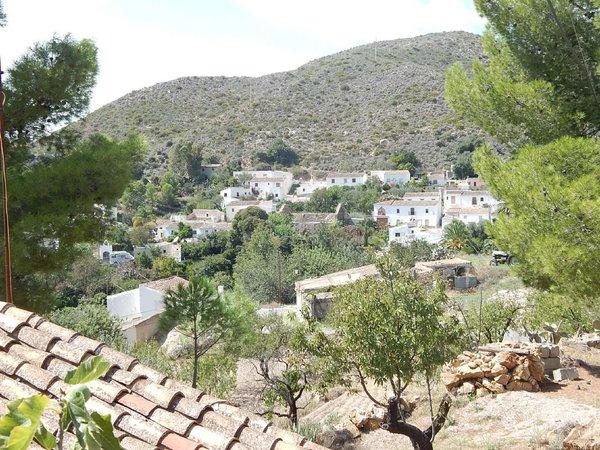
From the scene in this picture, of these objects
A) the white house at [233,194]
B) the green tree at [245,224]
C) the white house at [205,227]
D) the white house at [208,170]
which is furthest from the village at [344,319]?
the white house at [208,170]

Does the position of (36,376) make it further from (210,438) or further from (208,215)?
(208,215)

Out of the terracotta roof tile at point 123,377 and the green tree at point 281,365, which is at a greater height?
the terracotta roof tile at point 123,377

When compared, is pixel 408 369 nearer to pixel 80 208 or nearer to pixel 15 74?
pixel 80 208

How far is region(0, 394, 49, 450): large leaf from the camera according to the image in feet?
3.76

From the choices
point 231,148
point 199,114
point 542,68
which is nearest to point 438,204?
point 231,148

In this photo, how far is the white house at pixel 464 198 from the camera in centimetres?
4754

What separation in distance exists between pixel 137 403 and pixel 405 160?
56610 mm

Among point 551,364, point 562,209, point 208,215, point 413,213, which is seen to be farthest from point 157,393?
point 208,215

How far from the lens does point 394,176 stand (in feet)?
182

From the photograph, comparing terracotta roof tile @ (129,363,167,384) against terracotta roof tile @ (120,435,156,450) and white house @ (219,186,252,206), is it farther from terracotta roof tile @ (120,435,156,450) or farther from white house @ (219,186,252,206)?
white house @ (219,186,252,206)

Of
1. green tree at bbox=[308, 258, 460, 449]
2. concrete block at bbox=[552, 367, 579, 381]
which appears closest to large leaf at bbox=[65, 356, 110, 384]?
green tree at bbox=[308, 258, 460, 449]

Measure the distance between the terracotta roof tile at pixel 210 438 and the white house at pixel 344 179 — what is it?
53.9 m

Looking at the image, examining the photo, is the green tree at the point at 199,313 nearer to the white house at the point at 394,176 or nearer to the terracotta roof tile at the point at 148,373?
the terracotta roof tile at the point at 148,373

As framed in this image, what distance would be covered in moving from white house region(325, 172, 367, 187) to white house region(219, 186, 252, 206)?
7650 mm
